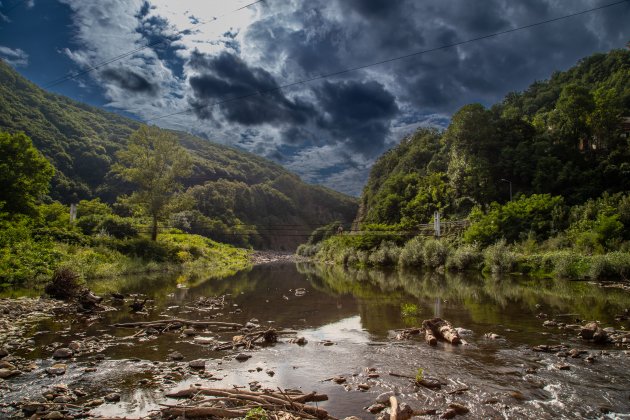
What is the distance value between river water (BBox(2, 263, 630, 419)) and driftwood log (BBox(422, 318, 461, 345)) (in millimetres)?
347

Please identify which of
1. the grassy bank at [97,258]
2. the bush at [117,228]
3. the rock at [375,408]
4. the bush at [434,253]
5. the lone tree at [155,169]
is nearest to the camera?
the rock at [375,408]

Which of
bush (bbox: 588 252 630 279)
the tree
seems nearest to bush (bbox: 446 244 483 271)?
bush (bbox: 588 252 630 279)

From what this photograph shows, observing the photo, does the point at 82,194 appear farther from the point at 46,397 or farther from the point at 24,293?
the point at 46,397

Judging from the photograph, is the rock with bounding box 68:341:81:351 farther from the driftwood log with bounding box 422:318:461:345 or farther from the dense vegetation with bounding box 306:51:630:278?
the dense vegetation with bounding box 306:51:630:278

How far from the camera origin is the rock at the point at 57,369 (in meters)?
7.33

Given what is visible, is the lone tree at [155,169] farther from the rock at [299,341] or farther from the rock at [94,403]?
the rock at [94,403]

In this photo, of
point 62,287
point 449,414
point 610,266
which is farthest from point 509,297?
point 62,287

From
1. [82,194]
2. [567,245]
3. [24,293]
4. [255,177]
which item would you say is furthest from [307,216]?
[24,293]

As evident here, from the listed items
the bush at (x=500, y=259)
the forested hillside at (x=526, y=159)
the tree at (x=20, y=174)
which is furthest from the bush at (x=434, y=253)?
the tree at (x=20, y=174)

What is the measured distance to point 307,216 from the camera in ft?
551

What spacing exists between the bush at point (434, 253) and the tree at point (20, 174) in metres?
35.9

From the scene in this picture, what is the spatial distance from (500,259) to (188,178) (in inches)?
4138

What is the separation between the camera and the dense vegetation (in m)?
30.7

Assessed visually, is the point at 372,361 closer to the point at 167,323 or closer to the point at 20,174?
the point at 167,323
